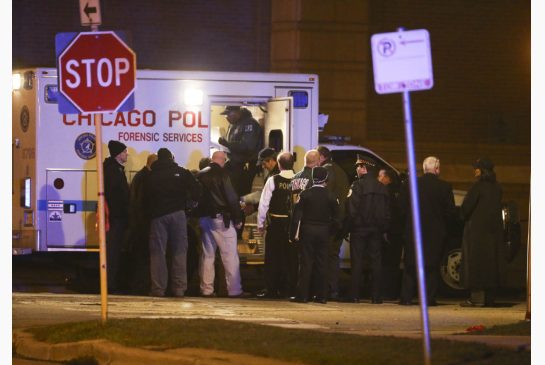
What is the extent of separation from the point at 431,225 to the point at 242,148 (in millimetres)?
3154

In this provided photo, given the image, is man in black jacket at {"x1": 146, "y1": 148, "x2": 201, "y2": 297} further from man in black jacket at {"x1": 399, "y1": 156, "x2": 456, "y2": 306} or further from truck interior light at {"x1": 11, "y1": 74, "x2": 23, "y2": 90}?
man in black jacket at {"x1": 399, "y1": 156, "x2": 456, "y2": 306}

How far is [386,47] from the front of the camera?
872cm

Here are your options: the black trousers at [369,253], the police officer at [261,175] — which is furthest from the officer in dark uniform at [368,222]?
the police officer at [261,175]

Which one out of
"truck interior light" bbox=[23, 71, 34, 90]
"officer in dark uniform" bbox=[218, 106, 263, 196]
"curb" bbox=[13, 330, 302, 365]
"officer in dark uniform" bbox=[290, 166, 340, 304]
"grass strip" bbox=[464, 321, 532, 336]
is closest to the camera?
"curb" bbox=[13, 330, 302, 365]

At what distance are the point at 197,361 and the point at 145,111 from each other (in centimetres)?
768

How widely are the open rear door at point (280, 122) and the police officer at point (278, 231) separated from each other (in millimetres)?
892

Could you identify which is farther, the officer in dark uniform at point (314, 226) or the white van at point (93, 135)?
the white van at point (93, 135)


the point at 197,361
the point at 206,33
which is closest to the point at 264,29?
the point at 206,33

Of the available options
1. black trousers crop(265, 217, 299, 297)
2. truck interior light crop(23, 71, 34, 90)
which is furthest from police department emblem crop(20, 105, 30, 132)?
black trousers crop(265, 217, 299, 297)

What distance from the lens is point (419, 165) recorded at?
76.3 feet

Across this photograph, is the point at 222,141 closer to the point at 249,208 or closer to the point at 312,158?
the point at 249,208

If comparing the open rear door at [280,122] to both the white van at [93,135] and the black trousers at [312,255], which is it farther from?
the black trousers at [312,255]

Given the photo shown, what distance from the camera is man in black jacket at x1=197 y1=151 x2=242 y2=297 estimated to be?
1598cm

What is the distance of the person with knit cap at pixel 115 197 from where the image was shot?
16109mm
